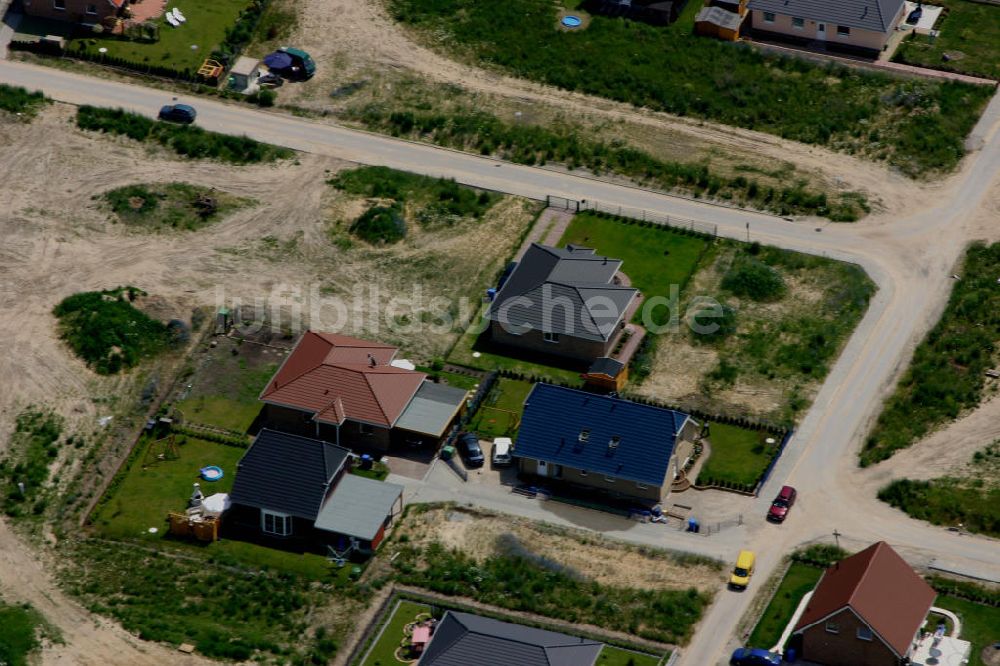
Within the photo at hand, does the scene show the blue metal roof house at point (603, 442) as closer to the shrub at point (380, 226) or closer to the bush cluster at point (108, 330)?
the shrub at point (380, 226)

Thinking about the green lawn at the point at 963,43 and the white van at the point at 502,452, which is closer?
the white van at the point at 502,452

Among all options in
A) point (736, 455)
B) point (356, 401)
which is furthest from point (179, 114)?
point (736, 455)

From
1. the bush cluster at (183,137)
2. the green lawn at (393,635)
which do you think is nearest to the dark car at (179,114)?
the bush cluster at (183,137)

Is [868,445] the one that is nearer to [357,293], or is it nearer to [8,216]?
[357,293]

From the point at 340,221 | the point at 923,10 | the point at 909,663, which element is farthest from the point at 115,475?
the point at 923,10

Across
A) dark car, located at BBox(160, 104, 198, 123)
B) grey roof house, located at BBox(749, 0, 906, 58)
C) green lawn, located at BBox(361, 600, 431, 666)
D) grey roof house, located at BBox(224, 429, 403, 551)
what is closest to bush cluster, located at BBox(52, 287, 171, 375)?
grey roof house, located at BBox(224, 429, 403, 551)

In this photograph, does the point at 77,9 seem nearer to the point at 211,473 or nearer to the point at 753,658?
the point at 211,473

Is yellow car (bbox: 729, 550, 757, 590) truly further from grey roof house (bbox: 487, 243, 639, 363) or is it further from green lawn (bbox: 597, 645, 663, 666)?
grey roof house (bbox: 487, 243, 639, 363)
